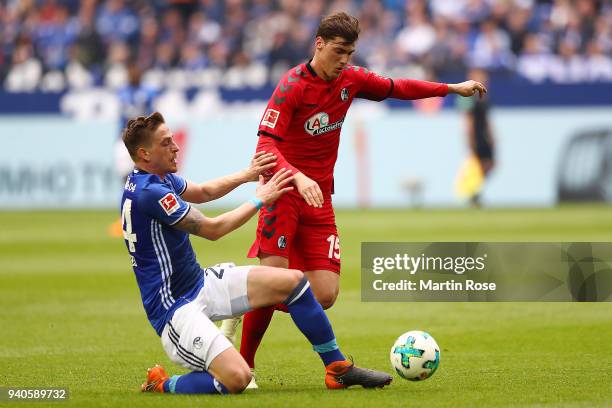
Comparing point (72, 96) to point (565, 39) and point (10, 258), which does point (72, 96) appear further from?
point (565, 39)

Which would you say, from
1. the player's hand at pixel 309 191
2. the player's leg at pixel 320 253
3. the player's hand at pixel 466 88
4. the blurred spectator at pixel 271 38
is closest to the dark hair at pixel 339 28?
the player's hand at pixel 466 88

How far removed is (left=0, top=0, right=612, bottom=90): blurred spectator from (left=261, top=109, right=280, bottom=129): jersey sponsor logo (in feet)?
53.9

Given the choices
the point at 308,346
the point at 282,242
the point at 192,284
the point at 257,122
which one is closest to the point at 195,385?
the point at 192,284

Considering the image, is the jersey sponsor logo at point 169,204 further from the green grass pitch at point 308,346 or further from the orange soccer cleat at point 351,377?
the orange soccer cleat at point 351,377

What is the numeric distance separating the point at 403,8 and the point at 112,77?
725 centimetres

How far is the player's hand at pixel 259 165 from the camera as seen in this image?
7.37 m

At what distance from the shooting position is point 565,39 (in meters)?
25.4

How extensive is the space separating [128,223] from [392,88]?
2.19 meters

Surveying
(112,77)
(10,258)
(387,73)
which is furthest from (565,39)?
(10,258)

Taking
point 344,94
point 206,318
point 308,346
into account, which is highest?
point 344,94

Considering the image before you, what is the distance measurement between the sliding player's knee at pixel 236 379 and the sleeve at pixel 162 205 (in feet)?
3.16

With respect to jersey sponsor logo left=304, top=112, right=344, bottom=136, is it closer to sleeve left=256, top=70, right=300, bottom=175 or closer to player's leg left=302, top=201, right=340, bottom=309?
sleeve left=256, top=70, right=300, bottom=175

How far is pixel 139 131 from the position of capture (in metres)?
7.20

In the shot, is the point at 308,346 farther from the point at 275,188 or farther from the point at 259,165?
the point at 275,188
